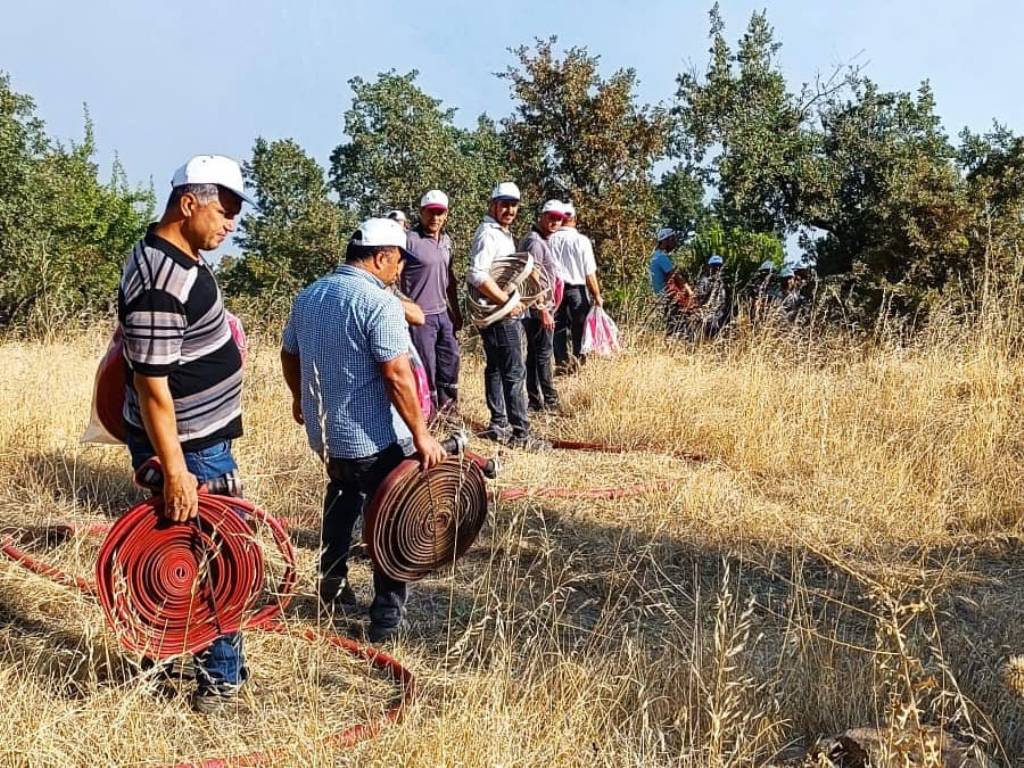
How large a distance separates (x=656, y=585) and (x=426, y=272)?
3.43 metres

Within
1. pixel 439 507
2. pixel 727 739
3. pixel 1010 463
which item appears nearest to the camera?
pixel 727 739

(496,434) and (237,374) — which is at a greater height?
(237,374)

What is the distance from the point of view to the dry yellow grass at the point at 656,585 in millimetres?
2852

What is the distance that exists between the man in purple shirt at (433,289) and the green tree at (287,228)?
8.09 m

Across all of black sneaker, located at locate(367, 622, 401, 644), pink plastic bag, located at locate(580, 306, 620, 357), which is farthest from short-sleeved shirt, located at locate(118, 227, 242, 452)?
pink plastic bag, located at locate(580, 306, 620, 357)

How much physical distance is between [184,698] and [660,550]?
252 cm

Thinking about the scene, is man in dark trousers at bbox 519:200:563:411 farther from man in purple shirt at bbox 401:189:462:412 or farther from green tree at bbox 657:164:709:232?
green tree at bbox 657:164:709:232

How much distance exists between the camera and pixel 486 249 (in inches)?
277

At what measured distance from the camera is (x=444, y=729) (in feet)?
8.79

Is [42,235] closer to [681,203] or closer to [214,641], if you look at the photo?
[214,641]

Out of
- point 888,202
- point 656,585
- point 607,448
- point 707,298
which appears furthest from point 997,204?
point 656,585

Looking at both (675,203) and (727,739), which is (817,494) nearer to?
(727,739)

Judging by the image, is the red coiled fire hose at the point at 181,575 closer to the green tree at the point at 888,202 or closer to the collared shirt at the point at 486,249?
the collared shirt at the point at 486,249

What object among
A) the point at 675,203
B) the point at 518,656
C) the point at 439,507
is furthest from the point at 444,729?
the point at 675,203
